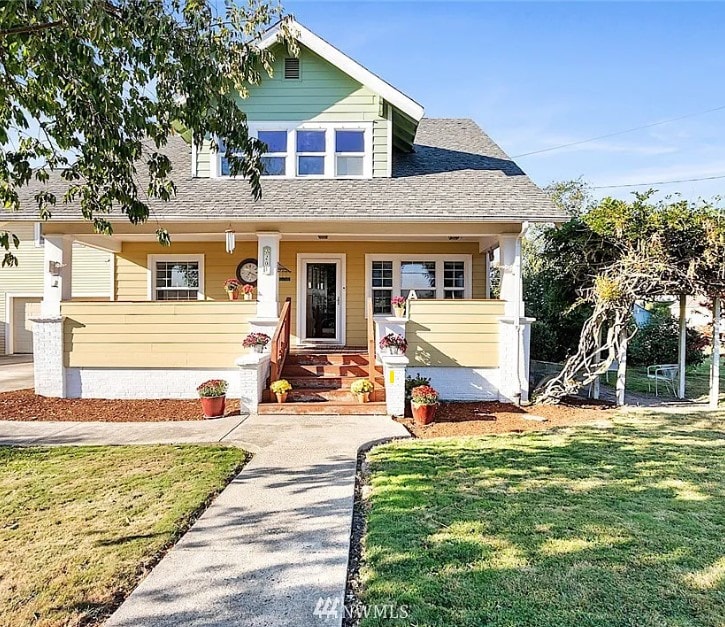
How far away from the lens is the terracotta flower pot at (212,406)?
8.10m

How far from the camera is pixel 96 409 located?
8695mm

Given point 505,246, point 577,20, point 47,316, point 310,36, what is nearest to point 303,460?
point 505,246

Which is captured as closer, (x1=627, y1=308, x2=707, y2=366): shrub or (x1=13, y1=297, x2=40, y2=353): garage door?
(x1=627, y1=308, x2=707, y2=366): shrub

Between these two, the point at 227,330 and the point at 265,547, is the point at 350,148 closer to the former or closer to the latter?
the point at 227,330

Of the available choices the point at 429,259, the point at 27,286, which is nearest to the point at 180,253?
the point at 429,259

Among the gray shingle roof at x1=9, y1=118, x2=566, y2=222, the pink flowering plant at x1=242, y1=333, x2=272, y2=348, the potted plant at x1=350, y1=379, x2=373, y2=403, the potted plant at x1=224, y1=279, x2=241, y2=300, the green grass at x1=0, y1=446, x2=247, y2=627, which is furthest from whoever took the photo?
the potted plant at x1=224, y1=279, x2=241, y2=300

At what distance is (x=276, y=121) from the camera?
34.4 ft

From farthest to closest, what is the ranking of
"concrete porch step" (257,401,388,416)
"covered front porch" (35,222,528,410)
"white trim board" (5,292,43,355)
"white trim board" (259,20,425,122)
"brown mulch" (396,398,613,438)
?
"white trim board" (5,292,43,355) → "white trim board" (259,20,425,122) → "covered front porch" (35,222,528,410) → "concrete porch step" (257,401,388,416) → "brown mulch" (396,398,613,438)

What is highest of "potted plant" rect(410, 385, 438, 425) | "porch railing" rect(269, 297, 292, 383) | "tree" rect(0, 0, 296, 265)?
"tree" rect(0, 0, 296, 265)

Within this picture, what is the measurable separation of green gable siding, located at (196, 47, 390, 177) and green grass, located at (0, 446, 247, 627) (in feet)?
23.3

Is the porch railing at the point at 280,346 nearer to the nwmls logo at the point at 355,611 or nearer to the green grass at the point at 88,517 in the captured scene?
the green grass at the point at 88,517

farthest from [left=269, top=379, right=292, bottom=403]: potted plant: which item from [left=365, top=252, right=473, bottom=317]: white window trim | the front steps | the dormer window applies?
the dormer window

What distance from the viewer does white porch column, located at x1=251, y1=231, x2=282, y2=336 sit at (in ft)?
30.8

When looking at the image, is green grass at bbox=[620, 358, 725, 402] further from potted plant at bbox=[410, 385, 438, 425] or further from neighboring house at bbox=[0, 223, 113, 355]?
neighboring house at bbox=[0, 223, 113, 355]
